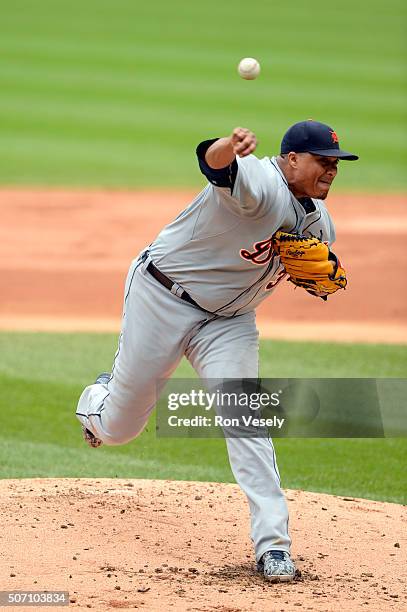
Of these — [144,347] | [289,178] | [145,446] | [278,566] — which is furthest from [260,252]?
[145,446]

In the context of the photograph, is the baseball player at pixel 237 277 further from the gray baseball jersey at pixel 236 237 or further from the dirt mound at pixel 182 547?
the dirt mound at pixel 182 547

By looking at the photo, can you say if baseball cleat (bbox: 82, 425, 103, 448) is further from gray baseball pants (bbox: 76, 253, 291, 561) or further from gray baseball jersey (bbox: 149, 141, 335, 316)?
gray baseball jersey (bbox: 149, 141, 335, 316)

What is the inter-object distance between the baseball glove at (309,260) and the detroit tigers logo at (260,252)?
27 mm

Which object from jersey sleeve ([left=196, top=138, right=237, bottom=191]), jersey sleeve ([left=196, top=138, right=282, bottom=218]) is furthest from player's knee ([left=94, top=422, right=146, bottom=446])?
jersey sleeve ([left=196, top=138, right=237, bottom=191])

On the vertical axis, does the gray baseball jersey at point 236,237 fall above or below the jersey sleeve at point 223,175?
below

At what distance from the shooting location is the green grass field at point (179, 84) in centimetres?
1945

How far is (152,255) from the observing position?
506 centimetres

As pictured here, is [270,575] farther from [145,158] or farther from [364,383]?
[145,158]

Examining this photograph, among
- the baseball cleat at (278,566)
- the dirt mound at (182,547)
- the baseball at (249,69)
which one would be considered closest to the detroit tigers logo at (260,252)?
the baseball at (249,69)

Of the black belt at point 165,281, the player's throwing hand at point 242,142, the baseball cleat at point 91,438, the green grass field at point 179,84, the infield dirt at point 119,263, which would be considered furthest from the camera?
the green grass field at point 179,84

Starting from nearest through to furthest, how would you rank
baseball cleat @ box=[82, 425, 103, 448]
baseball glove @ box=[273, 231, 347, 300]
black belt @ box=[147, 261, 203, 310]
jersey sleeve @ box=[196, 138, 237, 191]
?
jersey sleeve @ box=[196, 138, 237, 191]
baseball glove @ box=[273, 231, 347, 300]
black belt @ box=[147, 261, 203, 310]
baseball cleat @ box=[82, 425, 103, 448]

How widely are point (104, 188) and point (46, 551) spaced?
41.9 ft

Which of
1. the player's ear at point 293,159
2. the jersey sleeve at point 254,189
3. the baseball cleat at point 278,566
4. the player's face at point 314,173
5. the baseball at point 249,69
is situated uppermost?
the baseball at point 249,69

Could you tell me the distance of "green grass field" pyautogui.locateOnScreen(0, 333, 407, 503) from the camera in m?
6.75
